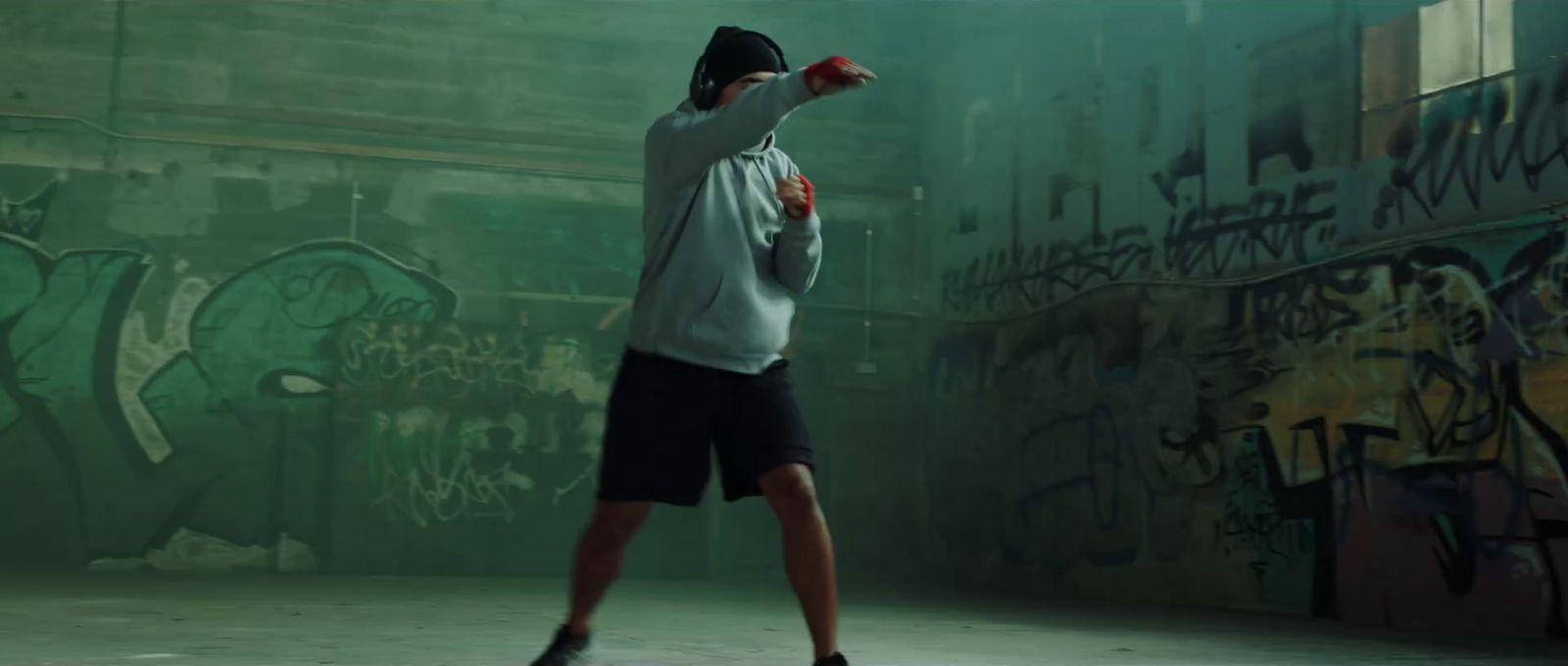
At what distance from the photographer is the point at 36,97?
32.2 ft

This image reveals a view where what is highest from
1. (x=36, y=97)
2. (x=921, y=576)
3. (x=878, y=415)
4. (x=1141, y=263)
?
(x=36, y=97)

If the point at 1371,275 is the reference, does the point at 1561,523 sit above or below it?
below

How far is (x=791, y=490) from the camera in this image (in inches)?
154

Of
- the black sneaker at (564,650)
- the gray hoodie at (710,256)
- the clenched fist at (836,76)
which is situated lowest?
the black sneaker at (564,650)

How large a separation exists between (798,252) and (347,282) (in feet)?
22.2

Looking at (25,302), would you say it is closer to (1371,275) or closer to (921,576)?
(921,576)

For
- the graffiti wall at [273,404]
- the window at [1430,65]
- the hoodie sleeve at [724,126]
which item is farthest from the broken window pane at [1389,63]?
the graffiti wall at [273,404]

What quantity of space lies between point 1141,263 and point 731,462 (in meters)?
5.53

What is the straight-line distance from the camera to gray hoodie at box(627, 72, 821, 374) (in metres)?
3.94

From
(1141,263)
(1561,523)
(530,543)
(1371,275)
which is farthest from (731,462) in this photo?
(530,543)

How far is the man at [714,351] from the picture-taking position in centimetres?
393

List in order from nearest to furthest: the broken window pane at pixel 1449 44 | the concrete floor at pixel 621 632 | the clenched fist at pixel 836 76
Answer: the clenched fist at pixel 836 76
the concrete floor at pixel 621 632
the broken window pane at pixel 1449 44

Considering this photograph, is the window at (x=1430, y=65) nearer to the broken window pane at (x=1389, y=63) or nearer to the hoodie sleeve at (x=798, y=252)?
the broken window pane at (x=1389, y=63)

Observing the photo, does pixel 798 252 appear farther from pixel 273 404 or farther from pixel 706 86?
pixel 273 404
